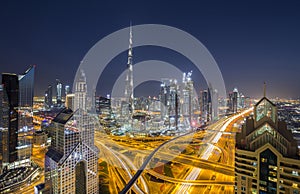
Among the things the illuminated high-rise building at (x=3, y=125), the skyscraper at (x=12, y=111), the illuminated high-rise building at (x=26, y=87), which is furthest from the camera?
the illuminated high-rise building at (x=26, y=87)

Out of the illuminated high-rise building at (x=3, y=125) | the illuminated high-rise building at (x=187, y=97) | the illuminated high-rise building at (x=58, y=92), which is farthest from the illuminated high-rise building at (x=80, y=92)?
the illuminated high-rise building at (x=187, y=97)

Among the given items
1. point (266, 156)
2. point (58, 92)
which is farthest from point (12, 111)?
point (58, 92)

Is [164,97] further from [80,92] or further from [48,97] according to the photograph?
[48,97]

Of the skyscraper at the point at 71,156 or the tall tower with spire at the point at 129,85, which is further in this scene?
the tall tower with spire at the point at 129,85

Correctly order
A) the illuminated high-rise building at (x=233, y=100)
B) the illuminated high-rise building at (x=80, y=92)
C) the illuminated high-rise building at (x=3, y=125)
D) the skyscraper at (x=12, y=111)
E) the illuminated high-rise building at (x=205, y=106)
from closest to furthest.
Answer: the illuminated high-rise building at (x=3, y=125), the skyscraper at (x=12, y=111), the illuminated high-rise building at (x=80, y=92), the illuminated high-rise building at (x=205, y=106), the illuminated high-rise building at (x=233, y=100)

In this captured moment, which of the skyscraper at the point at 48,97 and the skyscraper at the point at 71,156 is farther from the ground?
the skyscraper at the point at 48,97

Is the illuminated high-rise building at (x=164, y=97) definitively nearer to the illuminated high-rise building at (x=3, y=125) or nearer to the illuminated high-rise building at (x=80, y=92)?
the illuminated high-rise building at (x=80, y=92)
